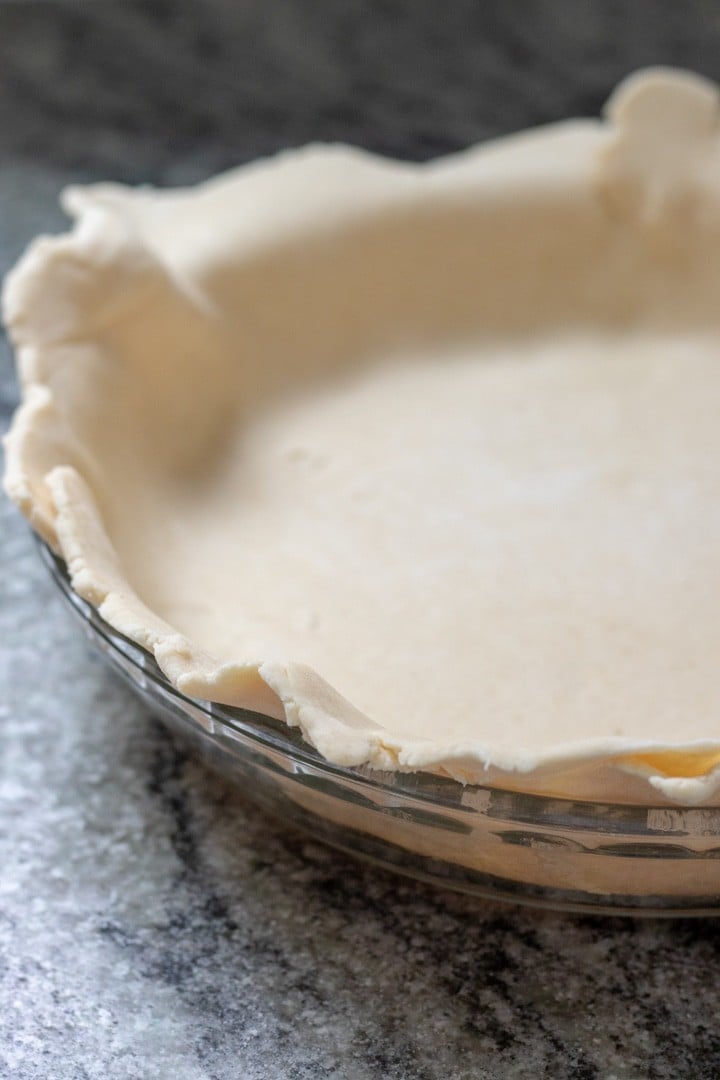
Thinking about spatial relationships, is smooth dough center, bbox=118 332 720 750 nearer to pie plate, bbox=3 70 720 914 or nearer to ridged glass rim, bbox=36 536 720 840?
pie plate, bbox=3 70 720 914

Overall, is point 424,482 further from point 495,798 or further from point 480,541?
point 495,798

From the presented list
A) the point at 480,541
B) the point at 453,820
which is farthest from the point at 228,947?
the point at 480,541

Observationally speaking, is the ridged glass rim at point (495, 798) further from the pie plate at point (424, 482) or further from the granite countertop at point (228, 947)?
the granite countertop at point (228, 947)

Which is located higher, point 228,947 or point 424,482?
point 424,482

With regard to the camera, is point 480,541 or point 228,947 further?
point 480,541

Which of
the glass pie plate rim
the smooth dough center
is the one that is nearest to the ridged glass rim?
the glass pie plate rim
